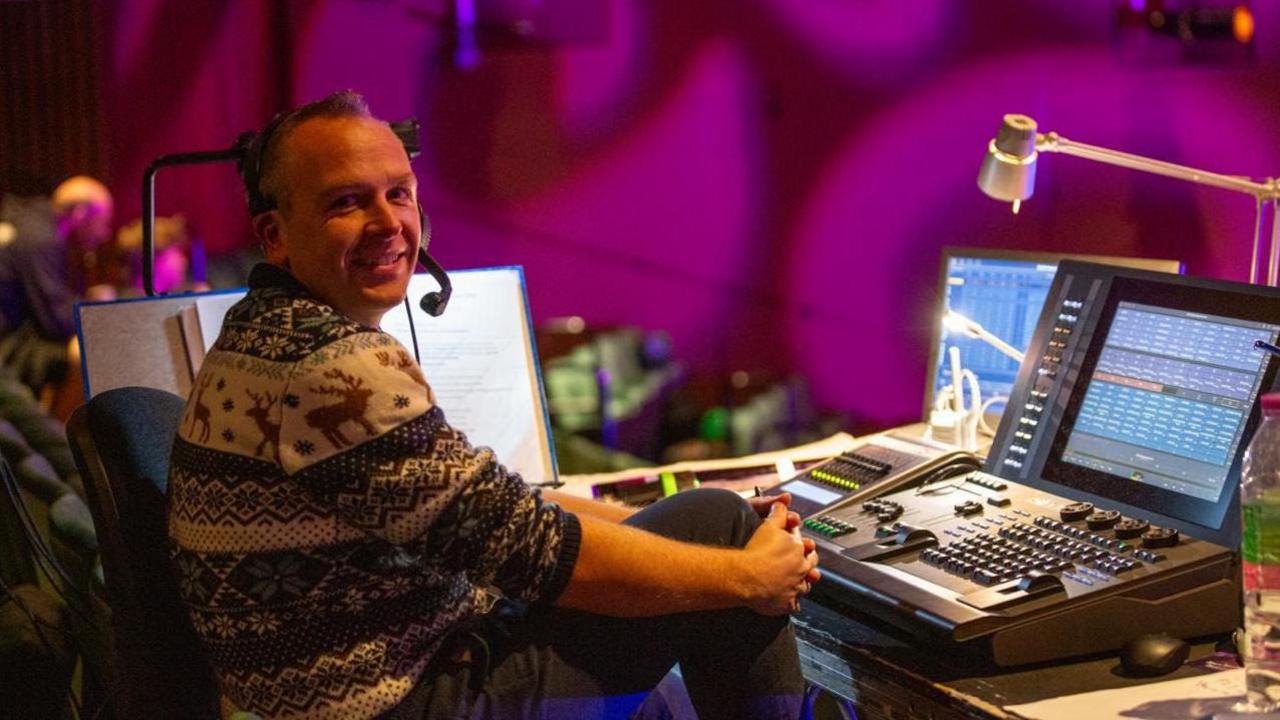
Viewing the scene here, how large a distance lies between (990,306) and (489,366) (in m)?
0.96

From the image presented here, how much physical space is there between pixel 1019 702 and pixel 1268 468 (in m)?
0.39

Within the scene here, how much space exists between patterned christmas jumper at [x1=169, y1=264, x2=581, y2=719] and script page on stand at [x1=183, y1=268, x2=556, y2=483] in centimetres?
91

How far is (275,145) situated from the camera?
155cm

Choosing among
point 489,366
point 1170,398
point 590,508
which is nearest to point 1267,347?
point 1170,398

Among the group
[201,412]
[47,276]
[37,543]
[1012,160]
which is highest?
[1012,160]

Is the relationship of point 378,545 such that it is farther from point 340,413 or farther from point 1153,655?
point 1153,655

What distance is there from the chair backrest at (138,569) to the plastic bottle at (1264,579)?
1.18 m

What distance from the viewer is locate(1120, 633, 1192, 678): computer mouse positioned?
1.51 m

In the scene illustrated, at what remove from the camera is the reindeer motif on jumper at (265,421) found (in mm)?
1386

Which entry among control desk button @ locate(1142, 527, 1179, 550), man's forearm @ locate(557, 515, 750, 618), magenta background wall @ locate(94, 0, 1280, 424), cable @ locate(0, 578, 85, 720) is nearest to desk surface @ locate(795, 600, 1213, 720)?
control desk button @ locate(1142, 527, 1179, 550)

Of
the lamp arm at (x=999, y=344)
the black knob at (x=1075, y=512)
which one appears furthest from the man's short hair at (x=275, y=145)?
the lamp arm at (x=999, y=344)

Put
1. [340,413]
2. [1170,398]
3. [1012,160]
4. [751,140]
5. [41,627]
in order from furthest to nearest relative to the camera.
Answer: [751,140] → [1012,160] → [41,627] → [1170,398] → [340,413]

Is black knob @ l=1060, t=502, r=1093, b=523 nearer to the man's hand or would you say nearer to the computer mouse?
the computer mouse

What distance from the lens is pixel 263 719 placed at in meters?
1.45
